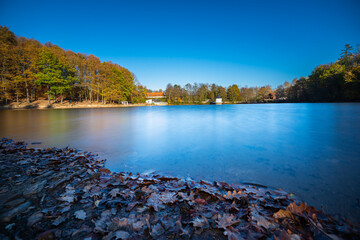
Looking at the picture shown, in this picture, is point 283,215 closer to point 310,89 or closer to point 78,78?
point 78,78

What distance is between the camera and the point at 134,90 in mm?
53906

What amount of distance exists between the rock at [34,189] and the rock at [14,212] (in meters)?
0.27

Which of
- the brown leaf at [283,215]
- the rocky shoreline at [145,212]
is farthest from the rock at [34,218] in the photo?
the brown leaf at [283,215]

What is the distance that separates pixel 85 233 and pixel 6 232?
0.61 m

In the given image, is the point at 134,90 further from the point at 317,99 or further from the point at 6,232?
the point at 317,99

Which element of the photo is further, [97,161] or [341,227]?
[97,161]

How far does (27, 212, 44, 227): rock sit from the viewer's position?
133 centimetres

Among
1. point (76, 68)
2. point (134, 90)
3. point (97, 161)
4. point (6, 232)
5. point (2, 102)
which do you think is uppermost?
point (76, 68)

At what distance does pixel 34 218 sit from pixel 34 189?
2.54 feet

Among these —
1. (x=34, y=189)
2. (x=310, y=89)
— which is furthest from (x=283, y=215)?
(x=310, y=89)

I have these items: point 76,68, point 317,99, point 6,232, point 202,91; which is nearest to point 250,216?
point 6,232

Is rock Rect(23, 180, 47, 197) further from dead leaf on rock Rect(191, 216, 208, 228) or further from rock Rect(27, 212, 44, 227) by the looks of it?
dead leaf on rock Rect(191, 216, 208, 228)

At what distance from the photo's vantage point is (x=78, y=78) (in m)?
36.5

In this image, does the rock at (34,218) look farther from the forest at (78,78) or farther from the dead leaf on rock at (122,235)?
the forest at (78,78)
